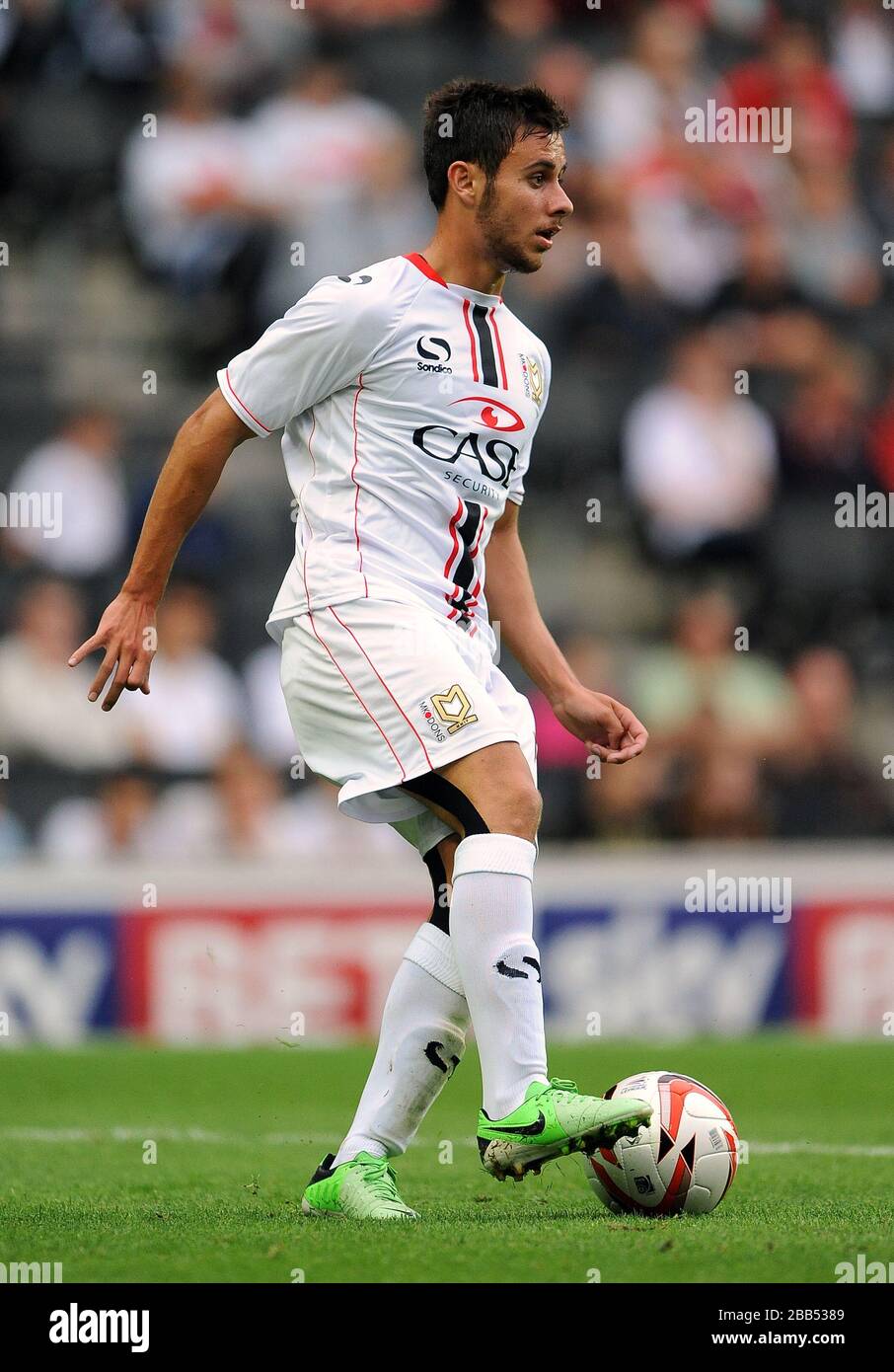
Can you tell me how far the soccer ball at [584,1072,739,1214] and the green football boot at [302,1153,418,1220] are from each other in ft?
1.48

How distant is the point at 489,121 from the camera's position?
455 cm

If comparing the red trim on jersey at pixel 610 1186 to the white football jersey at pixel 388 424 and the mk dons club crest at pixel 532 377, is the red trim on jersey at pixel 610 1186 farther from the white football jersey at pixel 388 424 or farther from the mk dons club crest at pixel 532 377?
the mk dons club crest at pixel 532 377

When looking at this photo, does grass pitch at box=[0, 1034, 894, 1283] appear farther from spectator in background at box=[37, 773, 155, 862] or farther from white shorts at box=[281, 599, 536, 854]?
spectator in background at box=[37, 773, 155, 862]

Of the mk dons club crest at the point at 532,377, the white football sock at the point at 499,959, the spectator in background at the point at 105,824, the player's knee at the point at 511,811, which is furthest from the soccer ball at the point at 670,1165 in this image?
the spectator in background at the point at 105,824

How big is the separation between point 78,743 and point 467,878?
6018 mm

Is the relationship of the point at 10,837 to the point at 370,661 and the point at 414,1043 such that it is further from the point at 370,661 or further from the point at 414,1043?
the point at 370,661

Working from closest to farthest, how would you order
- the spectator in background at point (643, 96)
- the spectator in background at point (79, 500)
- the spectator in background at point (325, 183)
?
the spectator in background at point (79, 500) → the spectator in background at point (325, 183) → the spectator in background at point (643, 96)

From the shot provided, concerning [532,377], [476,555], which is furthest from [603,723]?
[532,377]

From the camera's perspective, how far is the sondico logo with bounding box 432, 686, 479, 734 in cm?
427

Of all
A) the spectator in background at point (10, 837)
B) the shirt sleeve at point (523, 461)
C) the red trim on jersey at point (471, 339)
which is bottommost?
the spectator in background at point (10, 837)

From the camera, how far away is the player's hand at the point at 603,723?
4.90 m

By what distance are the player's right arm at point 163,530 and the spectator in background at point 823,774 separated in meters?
6.20

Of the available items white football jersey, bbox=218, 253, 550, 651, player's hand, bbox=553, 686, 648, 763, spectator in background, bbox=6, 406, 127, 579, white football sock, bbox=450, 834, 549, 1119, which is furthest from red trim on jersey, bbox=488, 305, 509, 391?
spectator in background, bbox=6, 406, 127, 579

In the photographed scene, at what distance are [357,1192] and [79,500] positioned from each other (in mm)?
6740
